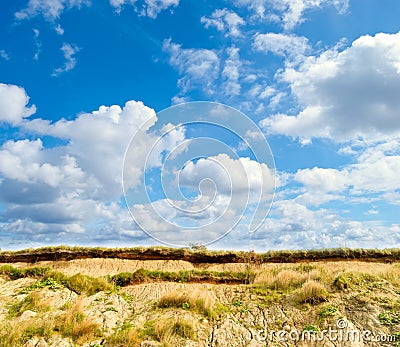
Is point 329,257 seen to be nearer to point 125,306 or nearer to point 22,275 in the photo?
point 125,306

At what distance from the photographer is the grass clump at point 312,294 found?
51.4 ft

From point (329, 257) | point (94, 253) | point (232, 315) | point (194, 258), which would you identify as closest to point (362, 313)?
point (232, 315)

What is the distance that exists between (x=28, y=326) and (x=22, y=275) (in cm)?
891

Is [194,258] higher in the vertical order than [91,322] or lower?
higher

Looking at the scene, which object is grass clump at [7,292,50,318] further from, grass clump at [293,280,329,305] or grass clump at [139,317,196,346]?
grass clump at [293,280,329,305]

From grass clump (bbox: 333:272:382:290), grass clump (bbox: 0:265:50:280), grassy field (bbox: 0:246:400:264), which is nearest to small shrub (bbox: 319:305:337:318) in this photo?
grass clump (bbox: 333:272:382:290)

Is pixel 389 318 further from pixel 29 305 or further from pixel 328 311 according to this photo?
pixel 29 305

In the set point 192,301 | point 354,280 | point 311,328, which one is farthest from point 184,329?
point 354,280

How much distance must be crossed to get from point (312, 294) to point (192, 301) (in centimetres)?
523

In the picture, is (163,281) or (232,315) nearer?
(232,315)

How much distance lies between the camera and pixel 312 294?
1591cm

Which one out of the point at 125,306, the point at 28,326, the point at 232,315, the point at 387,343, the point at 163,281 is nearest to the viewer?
the point at 387,343

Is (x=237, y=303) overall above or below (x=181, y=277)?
below

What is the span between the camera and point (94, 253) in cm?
2733
